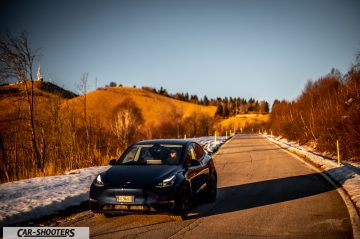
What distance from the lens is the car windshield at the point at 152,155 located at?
23.2 ft

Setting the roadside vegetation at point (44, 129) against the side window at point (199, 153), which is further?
the roadside vegetation at point (44, 129)

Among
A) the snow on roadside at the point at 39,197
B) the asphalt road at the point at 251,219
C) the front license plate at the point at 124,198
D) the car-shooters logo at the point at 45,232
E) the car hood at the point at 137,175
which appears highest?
the car hood at the point at 137,175

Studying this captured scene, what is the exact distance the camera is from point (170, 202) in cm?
583

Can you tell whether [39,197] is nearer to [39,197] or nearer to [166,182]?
[39,197]

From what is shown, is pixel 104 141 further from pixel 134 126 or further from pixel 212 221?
pixel 212 221

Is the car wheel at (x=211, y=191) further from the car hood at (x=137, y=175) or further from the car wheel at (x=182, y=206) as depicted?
the car hood at (x=137, y=175)

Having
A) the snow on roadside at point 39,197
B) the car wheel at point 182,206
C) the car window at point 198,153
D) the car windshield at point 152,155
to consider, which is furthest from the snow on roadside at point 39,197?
the car window at point 198,153

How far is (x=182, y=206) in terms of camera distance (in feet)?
20.1

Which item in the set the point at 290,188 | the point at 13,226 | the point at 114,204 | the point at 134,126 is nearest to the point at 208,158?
the point at 290,188

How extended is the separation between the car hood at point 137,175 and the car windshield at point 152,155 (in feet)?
1.04

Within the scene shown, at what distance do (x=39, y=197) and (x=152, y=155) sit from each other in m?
3.05

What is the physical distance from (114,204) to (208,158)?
12.0 feet

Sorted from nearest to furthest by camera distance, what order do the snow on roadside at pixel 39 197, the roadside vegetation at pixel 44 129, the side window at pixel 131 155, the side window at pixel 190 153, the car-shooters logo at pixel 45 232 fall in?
the car-shooters logo at pixel 45 232 < the snow on roadside at pixel 39 197 < the side window at pixel 190 153 < the side window at pixel 131 155 < the roadside vegetation at pixel 44 129

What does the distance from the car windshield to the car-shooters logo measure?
1.98 metres
